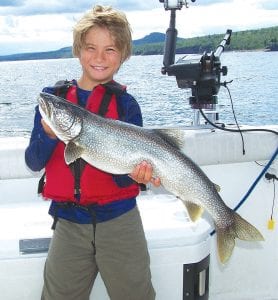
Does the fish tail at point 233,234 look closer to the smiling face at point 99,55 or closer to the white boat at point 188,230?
the white boat at point 188,230

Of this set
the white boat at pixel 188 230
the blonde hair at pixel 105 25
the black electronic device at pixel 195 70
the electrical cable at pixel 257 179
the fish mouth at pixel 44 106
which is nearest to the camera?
the fish mouth at pixel 44 106

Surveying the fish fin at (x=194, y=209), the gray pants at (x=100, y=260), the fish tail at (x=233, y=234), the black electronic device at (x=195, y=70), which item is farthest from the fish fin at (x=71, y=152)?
the black electronic device at (x=195, y=70)

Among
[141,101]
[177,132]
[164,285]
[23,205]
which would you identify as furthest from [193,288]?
[141,101]

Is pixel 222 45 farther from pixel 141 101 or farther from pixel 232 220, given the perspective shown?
pixel 141 101

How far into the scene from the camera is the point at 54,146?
3.11 metres

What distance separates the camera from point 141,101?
1596 cm

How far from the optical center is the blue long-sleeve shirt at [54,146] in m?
3.11

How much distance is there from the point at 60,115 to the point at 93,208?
662 millimetres

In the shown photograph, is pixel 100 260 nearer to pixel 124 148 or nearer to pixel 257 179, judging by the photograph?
pixel 124 148

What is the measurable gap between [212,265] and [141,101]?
11672 mm

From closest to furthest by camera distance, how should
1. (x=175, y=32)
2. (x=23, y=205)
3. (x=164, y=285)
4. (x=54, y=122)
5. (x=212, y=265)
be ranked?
(x=54, y=122) → (x=164, y=285) → (x=23, y=205) → (x=212, y=265) → (x=175, y=32)

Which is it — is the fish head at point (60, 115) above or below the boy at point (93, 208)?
above

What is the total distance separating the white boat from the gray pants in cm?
31

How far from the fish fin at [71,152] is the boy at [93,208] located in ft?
0.59
